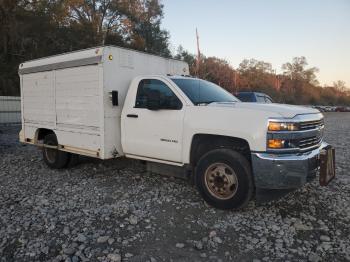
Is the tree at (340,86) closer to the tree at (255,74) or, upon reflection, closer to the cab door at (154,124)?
the tree at (255,74)

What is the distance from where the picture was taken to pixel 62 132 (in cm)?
697

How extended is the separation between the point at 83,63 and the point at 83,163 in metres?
2.89

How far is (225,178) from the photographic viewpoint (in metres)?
4.77

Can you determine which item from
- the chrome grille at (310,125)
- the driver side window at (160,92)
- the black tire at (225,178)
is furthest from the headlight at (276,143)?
the driver side window at (160,92)

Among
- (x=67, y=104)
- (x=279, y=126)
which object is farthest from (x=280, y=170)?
(x=67, y=104)

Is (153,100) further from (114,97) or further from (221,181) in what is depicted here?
(221,181)

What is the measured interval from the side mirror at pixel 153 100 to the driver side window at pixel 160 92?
75 millimetres

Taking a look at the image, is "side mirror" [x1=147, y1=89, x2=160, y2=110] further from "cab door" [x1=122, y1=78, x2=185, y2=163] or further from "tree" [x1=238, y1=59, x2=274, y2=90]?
"tree" [x1=238, y1=59, x2=274, y2=90]

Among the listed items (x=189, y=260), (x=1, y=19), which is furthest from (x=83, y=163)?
(x=1, y=19)

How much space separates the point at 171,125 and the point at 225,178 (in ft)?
4.17

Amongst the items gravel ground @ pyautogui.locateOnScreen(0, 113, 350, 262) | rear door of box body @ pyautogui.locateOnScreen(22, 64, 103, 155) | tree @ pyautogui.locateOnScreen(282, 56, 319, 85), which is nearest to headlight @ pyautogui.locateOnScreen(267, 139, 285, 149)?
gravel ground @ pyautogui.locateOnScreen(0, 113, 350, 262)

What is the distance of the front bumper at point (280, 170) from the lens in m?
4.25

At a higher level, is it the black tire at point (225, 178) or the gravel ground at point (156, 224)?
the black tire at point (225, 178)

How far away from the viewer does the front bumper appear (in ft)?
13.9
